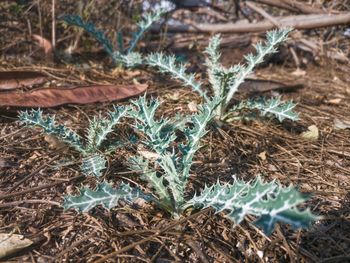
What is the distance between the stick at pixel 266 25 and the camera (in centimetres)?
336

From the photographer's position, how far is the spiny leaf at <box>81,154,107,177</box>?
1649 mm

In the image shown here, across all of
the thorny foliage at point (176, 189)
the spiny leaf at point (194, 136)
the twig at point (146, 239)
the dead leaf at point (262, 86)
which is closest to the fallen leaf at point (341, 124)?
the dead leaf at point (262, 86)

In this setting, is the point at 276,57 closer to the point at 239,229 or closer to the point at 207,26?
the point at 207,26

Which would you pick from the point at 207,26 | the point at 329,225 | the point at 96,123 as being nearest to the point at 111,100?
the point at 96,123

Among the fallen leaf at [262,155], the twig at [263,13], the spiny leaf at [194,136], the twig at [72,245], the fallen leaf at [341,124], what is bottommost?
the fallen leaf at [341,124]

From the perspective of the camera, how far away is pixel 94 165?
66.1 inches

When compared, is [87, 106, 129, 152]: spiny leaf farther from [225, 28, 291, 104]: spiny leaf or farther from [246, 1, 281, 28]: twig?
[246, 1, 281, 28]: twig

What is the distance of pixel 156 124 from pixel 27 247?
0.64m

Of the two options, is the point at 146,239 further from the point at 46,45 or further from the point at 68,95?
the point at 46,45

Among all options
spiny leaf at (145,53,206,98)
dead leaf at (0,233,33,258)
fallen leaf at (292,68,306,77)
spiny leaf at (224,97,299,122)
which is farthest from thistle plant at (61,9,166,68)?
dead leaf at (0,233,33,258)

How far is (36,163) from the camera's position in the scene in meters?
1.85

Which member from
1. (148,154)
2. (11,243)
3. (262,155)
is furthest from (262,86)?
(11,243)

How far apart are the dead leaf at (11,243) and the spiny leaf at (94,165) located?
1.21 feet

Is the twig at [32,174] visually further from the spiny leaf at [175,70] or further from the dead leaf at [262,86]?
the dead leaf at [262,86]
